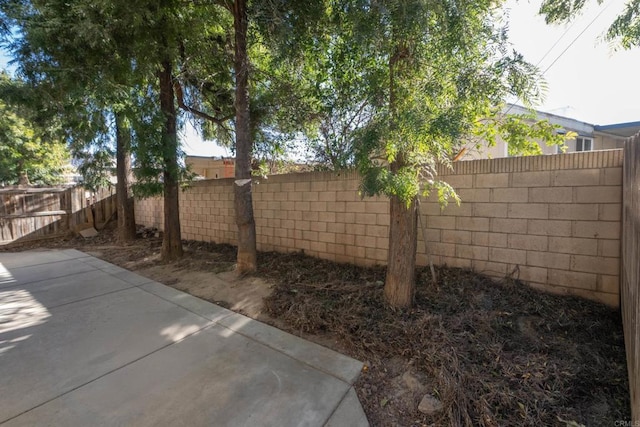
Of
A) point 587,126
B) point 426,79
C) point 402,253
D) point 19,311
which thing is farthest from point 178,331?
point 587,126

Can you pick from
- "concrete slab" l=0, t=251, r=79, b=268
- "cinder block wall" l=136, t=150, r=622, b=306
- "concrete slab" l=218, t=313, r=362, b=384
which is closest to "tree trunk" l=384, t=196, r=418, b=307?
"cinder block wall" l=136, t=150, r=622, b=306

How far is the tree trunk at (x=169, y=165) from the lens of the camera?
5.61m

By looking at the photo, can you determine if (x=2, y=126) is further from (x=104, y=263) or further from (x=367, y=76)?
(x=367, y=76)

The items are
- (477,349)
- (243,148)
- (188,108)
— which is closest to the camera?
(477,349)

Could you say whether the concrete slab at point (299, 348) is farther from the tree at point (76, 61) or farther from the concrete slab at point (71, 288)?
the tree at point (76, 61)

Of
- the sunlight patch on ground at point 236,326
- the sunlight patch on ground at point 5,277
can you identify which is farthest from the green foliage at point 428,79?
the sunlight patch on ground at point 5,277

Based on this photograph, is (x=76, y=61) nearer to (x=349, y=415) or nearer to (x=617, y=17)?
(x=349, y=415)

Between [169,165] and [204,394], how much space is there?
15.5 ft

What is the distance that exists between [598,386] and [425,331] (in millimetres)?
1176

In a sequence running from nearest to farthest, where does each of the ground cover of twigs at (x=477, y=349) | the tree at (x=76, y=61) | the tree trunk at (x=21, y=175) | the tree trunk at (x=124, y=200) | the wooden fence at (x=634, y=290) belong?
1. the wooden fence at (x=634, y=290)
2. the ground cover of twigs at (x=477, y=349)
3. the tree at (x=76, y=61)
4. the tree trunk at (x=124, y=200)
5. the tree trunk at (x=21, y=175)

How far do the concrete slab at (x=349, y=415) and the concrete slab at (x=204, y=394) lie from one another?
52 mm

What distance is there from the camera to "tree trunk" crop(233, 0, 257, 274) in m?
4.50

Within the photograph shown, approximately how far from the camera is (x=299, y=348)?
2793 mm

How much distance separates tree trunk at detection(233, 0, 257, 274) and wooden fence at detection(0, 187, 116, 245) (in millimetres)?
7882
